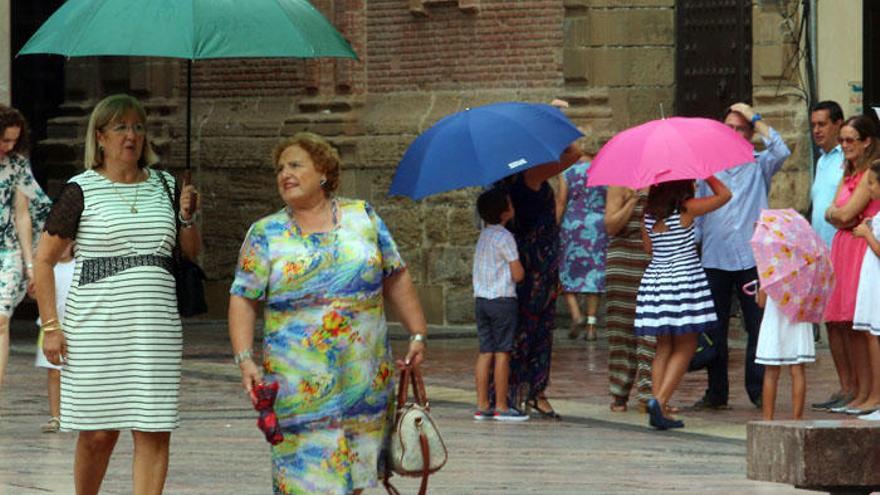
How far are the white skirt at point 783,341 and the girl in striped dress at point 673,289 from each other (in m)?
0.59

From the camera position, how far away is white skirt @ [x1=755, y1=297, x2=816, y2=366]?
43.8ft

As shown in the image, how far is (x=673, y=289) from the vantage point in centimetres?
1395

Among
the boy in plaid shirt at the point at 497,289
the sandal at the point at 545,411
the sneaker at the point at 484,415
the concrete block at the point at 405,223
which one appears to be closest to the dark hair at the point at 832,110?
the boy in plaid shirt at the point at 497,289

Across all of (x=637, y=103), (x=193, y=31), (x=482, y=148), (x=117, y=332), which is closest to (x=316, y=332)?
(x=117, y=332)

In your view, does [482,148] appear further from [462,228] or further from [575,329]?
[462,228]

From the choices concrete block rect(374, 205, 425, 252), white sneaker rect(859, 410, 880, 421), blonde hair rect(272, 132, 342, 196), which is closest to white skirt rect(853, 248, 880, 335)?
white sneaker rect(859, 410, 880, 421)

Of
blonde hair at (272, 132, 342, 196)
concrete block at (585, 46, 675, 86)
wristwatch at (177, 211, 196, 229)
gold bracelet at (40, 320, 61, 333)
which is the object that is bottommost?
gold bracelet at (40, 320, 61, 333)

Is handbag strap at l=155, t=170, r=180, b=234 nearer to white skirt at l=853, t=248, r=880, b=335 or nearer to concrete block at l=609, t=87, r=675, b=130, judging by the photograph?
white skirt at l=853, t=248, r=880, b=335

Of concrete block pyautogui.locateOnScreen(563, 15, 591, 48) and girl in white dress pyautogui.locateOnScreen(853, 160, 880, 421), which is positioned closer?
girl in white dress pyautogui.locateOnScreen(853, 160, 880, 421)

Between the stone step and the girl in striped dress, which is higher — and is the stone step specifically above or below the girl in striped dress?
above

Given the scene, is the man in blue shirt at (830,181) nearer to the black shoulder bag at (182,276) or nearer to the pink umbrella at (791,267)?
the pink umbrella at (791,267)

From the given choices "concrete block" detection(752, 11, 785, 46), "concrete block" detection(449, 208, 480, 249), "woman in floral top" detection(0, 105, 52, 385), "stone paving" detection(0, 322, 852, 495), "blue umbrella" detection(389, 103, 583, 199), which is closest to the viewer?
"stone paving" detection(0, 322, 852, 495)

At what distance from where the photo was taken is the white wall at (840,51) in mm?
21078

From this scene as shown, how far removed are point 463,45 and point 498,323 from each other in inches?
372
